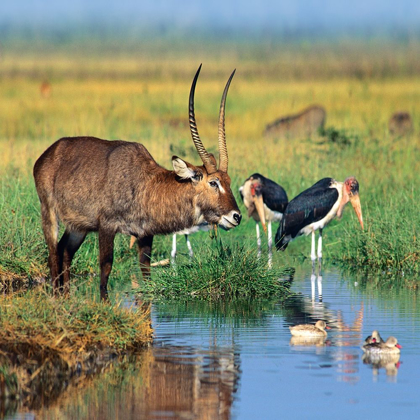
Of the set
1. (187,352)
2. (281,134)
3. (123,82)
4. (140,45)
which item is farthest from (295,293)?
(140,45)

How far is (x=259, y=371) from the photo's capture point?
7531 mm

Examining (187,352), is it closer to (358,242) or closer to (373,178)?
(358,242)

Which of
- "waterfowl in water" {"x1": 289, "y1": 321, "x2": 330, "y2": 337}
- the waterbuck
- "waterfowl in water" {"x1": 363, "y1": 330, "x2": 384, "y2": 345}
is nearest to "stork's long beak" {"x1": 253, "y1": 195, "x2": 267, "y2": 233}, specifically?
the waterbuck

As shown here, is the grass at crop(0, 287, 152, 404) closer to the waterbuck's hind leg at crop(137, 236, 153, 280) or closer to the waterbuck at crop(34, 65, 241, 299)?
the waterbuck at crop(34, 65, 241, 299)

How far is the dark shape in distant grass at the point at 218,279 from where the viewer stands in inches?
418

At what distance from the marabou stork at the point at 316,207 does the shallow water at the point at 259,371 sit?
10.6 feet

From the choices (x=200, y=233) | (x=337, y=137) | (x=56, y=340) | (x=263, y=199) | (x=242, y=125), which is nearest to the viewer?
(x=56, y=340)

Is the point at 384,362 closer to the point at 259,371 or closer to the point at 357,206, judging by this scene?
the point at 259,371

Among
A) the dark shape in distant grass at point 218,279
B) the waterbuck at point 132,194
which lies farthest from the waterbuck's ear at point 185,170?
the dark shape in distant grass at point 218,279

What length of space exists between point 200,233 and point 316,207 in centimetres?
213

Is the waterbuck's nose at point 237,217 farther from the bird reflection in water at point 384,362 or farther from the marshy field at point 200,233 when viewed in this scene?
the bird reflection in water at point 384,362

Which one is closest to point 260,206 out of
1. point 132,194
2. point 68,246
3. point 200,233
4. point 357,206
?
point 200,233

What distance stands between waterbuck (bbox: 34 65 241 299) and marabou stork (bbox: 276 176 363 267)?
3513 mm

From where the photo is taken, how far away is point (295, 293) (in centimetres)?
1109
